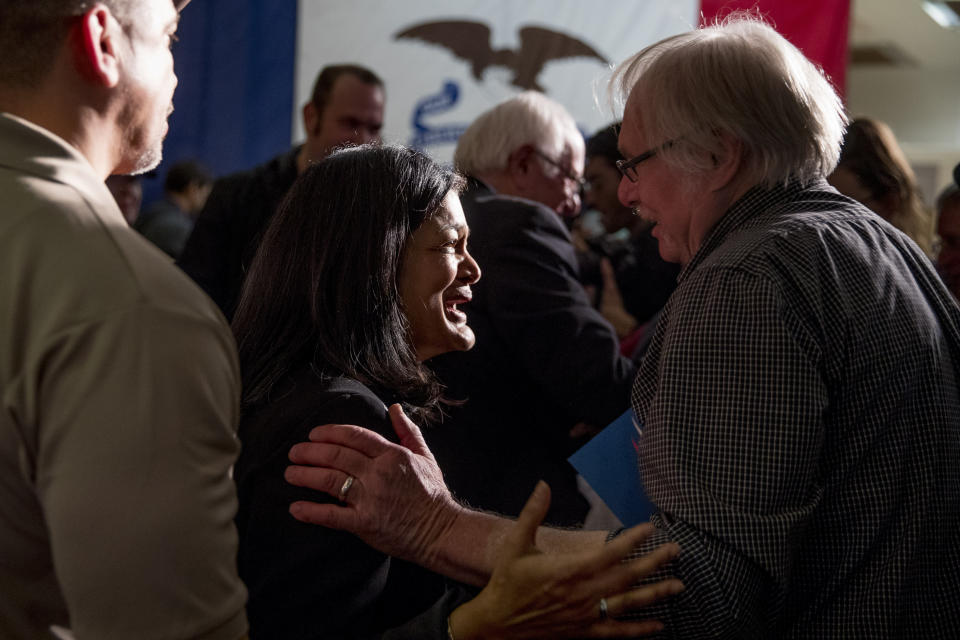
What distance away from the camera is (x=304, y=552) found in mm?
1402

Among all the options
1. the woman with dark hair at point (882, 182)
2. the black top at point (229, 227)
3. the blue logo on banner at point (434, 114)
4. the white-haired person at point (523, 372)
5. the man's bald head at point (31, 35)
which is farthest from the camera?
the blue logo on banner at point (434, 114)

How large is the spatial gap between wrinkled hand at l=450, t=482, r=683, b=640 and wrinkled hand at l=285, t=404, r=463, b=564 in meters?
0.19

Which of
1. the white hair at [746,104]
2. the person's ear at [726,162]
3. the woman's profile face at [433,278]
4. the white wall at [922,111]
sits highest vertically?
the white hair at [746,104]

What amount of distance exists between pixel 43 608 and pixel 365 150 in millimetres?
1049

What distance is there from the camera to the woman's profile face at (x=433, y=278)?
1.76m

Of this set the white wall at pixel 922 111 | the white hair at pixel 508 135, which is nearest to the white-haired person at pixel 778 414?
the white hair at pixel 508 135

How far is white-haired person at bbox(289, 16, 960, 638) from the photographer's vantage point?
1269 mm

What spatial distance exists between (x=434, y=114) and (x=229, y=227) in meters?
1.35

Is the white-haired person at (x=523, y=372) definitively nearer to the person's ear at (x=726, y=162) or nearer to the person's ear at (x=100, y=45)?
the person's ear at (x=726, y=162)

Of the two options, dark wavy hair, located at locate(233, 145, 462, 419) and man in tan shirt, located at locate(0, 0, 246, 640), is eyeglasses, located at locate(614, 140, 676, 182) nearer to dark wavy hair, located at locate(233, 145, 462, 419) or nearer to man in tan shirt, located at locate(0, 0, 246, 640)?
dark wavy hair, located at locate(233, 145, 462, 419)

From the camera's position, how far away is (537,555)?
4.13 ft

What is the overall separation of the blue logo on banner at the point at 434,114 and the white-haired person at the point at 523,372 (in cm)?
171

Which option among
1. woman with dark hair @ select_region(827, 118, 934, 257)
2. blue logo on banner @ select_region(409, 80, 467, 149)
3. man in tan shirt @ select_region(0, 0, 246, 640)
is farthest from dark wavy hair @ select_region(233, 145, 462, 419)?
blue logo on banner @ select_region(409, 80, 467, 149)

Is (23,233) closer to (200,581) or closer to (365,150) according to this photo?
(200,581)
